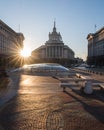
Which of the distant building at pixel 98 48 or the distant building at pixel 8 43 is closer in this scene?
the distant building at pixel 8 43

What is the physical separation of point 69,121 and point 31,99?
15.4 ft

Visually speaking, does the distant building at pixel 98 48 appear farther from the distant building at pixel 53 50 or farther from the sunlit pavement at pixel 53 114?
the sunlit pavement at pixel 53 114

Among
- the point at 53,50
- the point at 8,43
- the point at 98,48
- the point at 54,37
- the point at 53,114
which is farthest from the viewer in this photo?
the point at 54,37

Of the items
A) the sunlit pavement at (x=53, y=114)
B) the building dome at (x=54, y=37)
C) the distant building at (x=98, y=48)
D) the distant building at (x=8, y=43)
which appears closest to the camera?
the sunlit pavement at (x=53, y=114)

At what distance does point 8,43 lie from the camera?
128 metres

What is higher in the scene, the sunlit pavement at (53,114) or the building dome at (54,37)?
the building dome at (54,37)

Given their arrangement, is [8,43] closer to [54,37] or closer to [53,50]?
[53,50]

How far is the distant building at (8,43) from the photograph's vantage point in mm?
105056

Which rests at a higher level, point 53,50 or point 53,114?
point 53,50

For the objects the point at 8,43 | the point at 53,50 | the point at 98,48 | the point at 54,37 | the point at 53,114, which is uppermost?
the point at 54,37

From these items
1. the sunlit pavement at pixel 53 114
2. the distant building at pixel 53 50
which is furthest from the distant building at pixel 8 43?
the sunlit pavement at pixel 53 114

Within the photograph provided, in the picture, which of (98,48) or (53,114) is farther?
(98,48)

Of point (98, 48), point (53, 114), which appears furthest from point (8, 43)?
point (53, 114)

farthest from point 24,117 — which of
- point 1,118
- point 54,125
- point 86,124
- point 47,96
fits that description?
point 47,96
